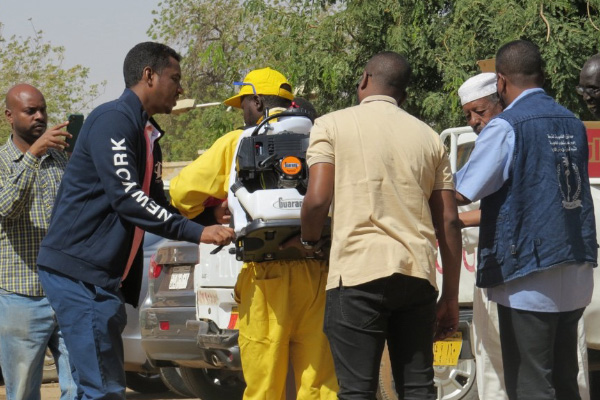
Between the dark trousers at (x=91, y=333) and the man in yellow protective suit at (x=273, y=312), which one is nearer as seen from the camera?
the dark trousers at (x=91, y=333)

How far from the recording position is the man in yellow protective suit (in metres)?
5.09

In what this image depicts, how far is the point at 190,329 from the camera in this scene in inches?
305

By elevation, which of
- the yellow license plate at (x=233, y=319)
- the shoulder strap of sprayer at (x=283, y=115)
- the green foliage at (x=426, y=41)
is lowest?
the yellow license plate at (x=233, y=319)

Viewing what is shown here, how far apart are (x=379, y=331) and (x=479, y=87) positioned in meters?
1.93

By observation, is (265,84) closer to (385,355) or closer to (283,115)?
(283,115)

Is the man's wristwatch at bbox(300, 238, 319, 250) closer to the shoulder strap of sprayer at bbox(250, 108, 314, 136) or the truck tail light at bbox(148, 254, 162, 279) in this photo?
the shoulder strap of sprayer at bbox(250, 108, 314, 136)

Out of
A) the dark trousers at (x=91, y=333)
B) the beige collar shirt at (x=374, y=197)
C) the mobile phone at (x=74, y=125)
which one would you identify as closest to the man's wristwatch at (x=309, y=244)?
the beige collar shirt at (x=374, y=197)

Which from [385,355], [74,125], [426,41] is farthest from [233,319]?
[426,41]

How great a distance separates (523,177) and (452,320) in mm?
681

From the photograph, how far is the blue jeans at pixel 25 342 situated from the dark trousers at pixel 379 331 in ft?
6.13

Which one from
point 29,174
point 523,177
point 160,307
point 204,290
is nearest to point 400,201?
point 523,177

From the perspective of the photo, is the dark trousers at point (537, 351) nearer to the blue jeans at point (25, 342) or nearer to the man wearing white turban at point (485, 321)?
the man wearing white turban at point (485, 321)

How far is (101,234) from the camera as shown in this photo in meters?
4.73

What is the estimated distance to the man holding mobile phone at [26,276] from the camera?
226 inches
